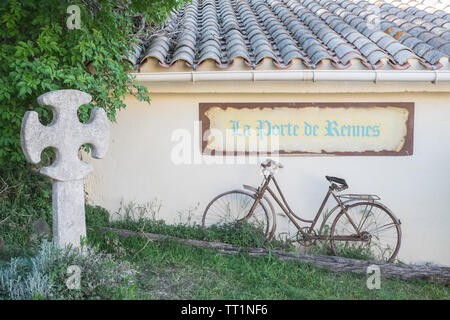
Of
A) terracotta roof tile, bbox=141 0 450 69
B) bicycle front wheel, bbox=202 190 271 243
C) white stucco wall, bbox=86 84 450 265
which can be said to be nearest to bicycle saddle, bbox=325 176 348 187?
white stucco wall, bbox=86 84 450 265

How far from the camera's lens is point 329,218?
6.50 metres

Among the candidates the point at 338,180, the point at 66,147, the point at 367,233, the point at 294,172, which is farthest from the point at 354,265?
the point at 66,147

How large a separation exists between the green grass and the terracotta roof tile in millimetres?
2322

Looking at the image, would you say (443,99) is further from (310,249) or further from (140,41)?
(140,41)

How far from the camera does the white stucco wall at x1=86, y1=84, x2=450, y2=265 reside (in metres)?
6.37

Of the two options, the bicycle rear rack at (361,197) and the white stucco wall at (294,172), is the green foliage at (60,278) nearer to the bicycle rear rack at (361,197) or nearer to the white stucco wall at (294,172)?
the white stucco wall at (294,172)

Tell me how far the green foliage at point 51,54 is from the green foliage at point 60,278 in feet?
4.73

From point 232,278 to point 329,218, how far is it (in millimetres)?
1931

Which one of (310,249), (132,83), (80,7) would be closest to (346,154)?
Answer: (310,249)

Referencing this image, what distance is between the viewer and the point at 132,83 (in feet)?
19.0

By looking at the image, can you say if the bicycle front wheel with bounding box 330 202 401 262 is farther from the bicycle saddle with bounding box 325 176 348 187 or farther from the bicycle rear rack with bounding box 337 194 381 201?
the bicycle saddle with bounding box 325 176 348 187

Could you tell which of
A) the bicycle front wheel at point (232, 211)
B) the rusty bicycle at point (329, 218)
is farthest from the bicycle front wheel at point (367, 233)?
the bicycle front wheel at point (232, 211)

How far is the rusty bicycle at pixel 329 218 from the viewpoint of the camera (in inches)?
243

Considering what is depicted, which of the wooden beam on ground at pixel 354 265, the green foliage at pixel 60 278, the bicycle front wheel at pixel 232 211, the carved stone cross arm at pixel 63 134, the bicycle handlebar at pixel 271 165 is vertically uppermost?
the carved stone cross arm at pixel 63 134
